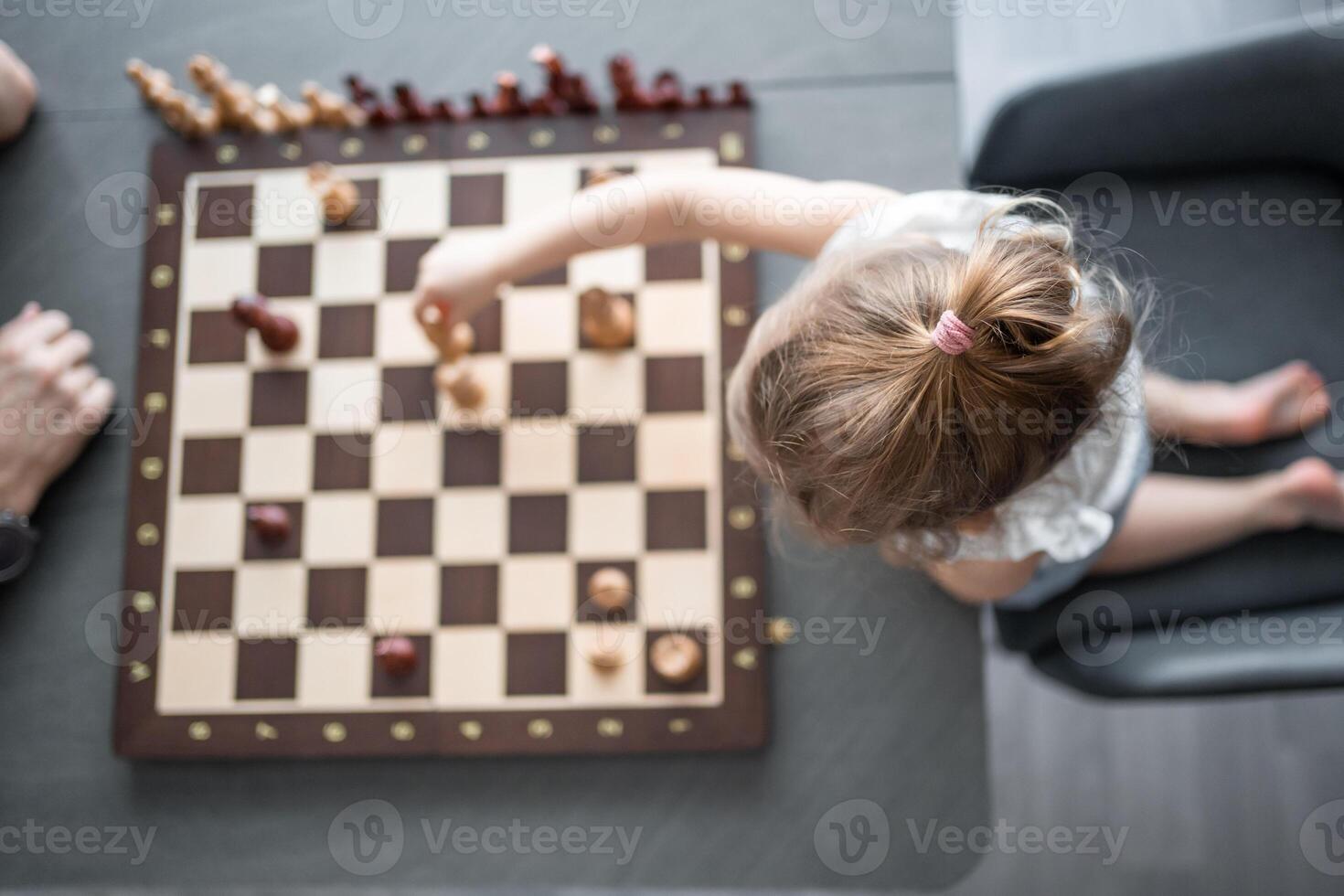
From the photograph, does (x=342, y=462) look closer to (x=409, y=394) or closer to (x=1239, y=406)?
(x=409, y=394)

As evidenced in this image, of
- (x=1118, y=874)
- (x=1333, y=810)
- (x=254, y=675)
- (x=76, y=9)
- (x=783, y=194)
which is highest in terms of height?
(x=76, y=9)

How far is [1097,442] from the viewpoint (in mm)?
1016

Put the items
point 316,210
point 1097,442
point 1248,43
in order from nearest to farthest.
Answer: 1. point 1097,442
2. point 1248,43
3. point 316,210

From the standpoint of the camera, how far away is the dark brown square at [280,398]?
1.23m

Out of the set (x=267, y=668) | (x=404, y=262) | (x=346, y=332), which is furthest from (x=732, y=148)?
(x=267, y=668)

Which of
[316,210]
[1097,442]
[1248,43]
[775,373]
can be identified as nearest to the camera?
[775,373]

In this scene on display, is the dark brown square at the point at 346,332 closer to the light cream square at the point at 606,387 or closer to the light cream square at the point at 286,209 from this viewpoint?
the light cream square at the point at 286,209

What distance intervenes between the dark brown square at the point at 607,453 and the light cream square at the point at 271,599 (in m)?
0.39

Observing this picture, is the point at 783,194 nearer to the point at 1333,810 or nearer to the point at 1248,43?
the point at 1248,43

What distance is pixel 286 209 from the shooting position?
1264 millimetres

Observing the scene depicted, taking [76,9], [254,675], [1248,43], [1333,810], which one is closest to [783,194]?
[1248,43]

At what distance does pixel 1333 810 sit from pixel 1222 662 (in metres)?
0.99

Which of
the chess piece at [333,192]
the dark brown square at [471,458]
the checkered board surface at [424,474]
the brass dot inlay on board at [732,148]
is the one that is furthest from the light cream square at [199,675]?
the brass dot inlay on board at [732,148]

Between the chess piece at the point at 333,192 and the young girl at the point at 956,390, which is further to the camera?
the chess piece at the point at 333,192
